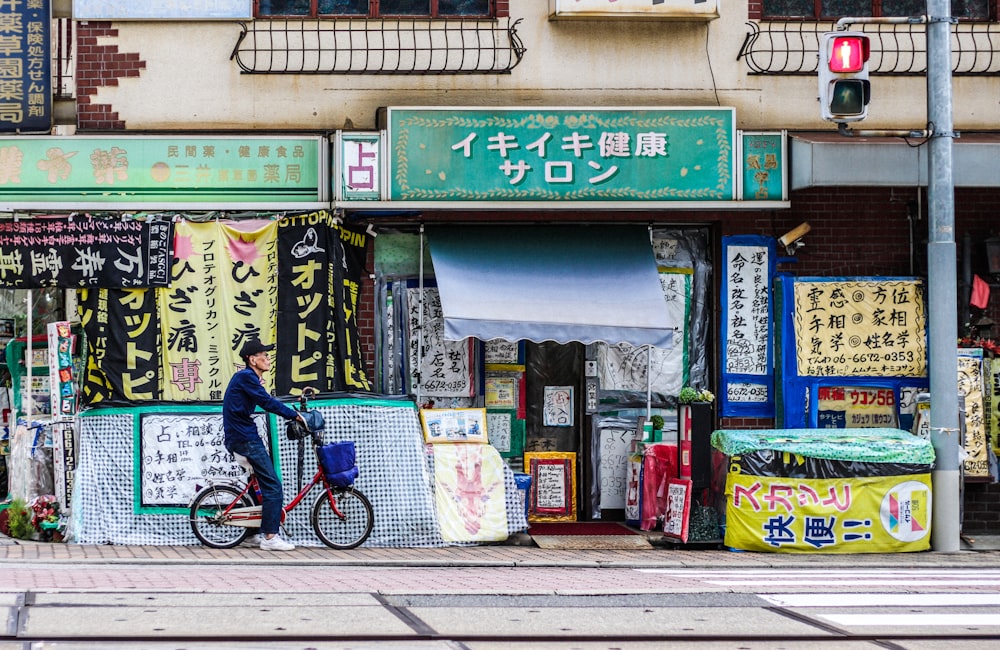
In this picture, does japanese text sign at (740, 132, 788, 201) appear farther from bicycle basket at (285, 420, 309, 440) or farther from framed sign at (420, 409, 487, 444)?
bicycle basket at (285, 420, 309, 440)

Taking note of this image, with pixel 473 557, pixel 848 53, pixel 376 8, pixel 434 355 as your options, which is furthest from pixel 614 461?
pixel 376 8

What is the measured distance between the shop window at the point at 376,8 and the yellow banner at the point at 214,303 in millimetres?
2367

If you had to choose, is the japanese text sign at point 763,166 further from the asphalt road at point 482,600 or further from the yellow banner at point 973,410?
the asphalt road at point 482,600

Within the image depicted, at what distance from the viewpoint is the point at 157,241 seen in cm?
1445

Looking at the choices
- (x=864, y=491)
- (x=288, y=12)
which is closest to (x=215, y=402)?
(x=288, y=12)

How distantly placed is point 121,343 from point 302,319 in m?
1.82

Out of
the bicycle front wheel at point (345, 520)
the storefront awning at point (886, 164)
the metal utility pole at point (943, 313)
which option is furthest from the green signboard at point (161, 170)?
the metal utility pole at point (943, 313)

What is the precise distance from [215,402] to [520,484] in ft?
10.5

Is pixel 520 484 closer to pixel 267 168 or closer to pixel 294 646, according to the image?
pixel 267 168

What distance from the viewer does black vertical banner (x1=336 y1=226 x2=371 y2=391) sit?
14.8m

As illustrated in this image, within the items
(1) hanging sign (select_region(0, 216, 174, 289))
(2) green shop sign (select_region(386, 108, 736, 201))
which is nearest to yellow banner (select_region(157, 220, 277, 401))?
(1) hanging sign (select_region(0, 216, 174, 289))

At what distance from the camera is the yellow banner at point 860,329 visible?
15.5 metres

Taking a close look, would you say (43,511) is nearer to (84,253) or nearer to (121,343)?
(121,343)

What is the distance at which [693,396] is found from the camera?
48.7ft
